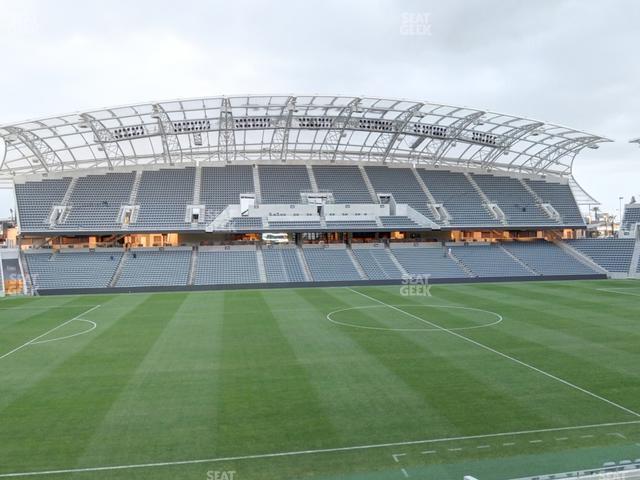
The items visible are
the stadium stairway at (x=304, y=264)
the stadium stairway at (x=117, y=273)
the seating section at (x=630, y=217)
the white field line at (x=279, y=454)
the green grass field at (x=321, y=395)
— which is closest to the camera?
the white field line at (x=279, y=454)

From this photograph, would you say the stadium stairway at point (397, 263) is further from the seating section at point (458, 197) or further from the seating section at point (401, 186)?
the seating section at point (458, 197)

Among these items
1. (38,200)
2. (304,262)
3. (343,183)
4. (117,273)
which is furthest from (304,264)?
(38,200)

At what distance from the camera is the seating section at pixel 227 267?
40.9 metres

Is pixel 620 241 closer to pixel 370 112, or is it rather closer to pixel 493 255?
pixel 493 255

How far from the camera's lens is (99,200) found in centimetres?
4709

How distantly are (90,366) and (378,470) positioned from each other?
11052 mm

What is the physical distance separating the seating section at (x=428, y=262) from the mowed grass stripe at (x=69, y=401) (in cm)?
2795

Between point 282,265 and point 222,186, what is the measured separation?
12.0 m

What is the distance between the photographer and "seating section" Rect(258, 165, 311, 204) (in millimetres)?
49531

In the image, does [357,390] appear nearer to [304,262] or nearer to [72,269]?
[304,262]

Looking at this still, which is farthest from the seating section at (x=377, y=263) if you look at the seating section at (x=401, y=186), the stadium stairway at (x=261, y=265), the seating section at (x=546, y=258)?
the seating section at (x=546, y=258)

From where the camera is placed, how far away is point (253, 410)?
11859 mm

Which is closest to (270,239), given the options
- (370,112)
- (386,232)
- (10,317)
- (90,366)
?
(386,232)

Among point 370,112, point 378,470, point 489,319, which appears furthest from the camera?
point 370,112
